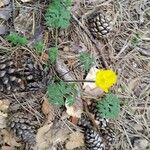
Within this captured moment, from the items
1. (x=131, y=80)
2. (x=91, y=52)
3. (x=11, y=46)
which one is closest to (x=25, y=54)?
(x=11, y=46)

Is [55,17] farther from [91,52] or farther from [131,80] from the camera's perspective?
[131,80]

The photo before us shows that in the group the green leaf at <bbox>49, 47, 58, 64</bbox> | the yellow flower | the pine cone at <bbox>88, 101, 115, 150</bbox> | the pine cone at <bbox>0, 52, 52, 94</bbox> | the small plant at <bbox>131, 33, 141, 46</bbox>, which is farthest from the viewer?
the small plant at <bbox>131, 33, 141, 46</bbox>

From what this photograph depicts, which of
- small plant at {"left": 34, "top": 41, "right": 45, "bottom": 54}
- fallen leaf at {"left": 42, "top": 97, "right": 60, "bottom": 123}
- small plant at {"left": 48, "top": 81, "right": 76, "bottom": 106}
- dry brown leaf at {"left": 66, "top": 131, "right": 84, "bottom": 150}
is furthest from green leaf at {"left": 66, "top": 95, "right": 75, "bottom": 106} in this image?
small plant at {"left": 34, "top": 41, "right": 45, "bottom": 54}

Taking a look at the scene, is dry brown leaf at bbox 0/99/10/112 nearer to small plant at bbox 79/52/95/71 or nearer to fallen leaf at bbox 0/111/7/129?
fallen leaf at bbox 0/111/7/129

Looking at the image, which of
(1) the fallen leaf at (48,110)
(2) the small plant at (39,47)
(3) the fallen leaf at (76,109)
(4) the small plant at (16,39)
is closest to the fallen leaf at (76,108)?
(3) the fallen leaf at (76,109)

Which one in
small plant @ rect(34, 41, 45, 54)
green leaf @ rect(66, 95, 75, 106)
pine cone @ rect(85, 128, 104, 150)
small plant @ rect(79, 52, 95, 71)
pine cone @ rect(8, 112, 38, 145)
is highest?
small plant @ rect(34, 41, 45, 54)

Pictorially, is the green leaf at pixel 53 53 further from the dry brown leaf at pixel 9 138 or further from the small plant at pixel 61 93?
the dry brown leaf at pixel 9 138

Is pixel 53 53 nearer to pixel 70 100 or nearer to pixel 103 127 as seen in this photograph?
pixel 70 100
